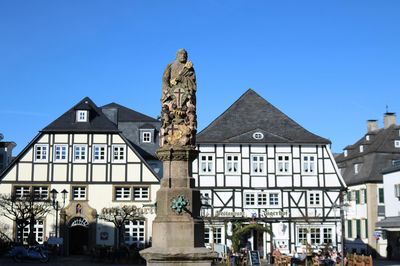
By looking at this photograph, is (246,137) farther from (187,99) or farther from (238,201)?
(187,99)

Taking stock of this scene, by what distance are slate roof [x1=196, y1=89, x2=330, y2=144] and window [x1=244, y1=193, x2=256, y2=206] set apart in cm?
373

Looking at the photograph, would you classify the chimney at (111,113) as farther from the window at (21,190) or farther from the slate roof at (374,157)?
the slate roof at (374,157)

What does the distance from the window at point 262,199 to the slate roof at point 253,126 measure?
3662 mm

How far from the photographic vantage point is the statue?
1332 cm

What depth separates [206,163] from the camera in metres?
41.2

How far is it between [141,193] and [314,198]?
469 inches

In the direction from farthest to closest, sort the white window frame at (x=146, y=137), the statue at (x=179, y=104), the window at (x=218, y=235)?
the white window frame at (x=146, y=137), the window at (x=218, y=235), the statue at (x=179, y=104)

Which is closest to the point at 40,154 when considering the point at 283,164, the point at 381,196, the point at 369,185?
the point at 283,164

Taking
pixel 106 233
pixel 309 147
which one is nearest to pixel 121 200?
pixel 106 233

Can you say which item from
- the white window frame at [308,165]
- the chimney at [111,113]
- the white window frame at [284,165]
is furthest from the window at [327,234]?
the chimney at [111,113]

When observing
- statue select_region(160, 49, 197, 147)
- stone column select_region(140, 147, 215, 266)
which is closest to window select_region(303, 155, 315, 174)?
statue select_region(160, 49, 197, 147)

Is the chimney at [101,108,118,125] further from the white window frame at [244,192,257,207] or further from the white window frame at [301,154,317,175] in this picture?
the white window frame at [301,154,317,175]

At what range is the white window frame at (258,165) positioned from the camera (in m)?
41.4

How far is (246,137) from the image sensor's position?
41.7 meters
